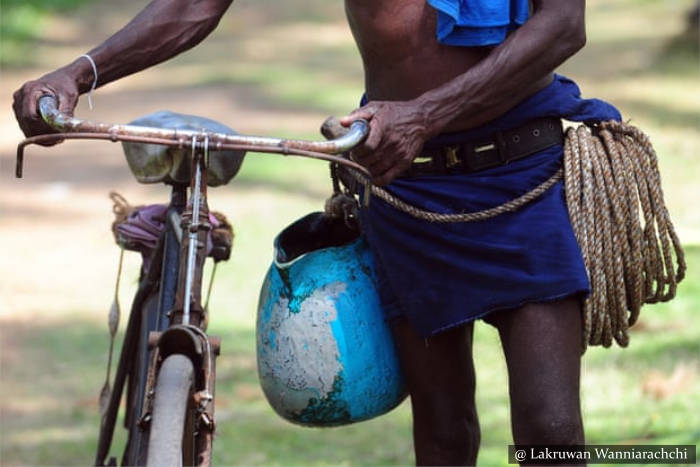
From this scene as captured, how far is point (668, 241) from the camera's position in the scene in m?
3.33

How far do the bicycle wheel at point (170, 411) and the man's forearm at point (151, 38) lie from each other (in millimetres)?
775

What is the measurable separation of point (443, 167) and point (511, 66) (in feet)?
1.29

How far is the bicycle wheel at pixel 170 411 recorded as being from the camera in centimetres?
253

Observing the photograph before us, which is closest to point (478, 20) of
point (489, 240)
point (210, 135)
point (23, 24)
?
point (489, 240)

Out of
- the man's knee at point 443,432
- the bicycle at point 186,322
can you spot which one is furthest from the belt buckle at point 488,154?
the man's knee at point 443,432

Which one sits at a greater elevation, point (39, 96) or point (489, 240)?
point (39, 96)

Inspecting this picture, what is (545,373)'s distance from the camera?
3051 millimetres

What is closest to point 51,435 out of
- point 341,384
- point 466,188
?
point 341,384

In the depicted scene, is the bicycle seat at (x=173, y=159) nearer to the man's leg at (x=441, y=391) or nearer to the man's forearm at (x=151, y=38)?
the man's forearm at (x=151, y=38)

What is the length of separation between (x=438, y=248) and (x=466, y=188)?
0.16m

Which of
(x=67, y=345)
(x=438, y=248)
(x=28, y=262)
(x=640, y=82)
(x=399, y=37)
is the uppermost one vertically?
(x=640, y=82)

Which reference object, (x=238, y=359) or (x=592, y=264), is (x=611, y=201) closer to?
(x=592, y=264)

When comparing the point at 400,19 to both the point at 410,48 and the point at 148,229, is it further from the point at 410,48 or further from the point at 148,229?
the point at 148,229

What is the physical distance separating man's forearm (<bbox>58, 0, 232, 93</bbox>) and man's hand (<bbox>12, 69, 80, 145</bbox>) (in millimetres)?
48
